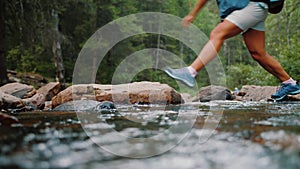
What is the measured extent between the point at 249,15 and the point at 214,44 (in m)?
0.55

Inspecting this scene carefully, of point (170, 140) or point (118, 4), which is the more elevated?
point (118, 4)

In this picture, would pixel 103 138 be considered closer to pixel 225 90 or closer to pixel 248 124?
pixel 248 124

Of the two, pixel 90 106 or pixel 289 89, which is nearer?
pixel 289 89

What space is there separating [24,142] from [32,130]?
1.42 ft

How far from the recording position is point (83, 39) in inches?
804

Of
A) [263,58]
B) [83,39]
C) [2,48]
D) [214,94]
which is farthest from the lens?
[83,39]

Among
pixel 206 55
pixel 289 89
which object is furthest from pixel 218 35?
pixel 289 89

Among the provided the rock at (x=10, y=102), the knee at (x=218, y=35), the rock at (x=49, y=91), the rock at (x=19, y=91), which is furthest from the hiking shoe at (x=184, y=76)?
the rock at (x=49, y=91)

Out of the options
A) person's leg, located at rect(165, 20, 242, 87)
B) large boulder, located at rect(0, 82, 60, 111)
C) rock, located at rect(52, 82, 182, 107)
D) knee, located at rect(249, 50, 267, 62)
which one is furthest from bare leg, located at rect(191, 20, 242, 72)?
rock, located at rect(52, 82, 182, 107)

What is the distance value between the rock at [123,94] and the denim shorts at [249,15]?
3424mm

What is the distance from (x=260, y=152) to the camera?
1.32 m

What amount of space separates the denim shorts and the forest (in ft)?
21.5

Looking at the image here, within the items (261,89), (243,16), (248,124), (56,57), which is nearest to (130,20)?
(56,57)

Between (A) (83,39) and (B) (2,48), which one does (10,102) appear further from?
(A) (83,39)
